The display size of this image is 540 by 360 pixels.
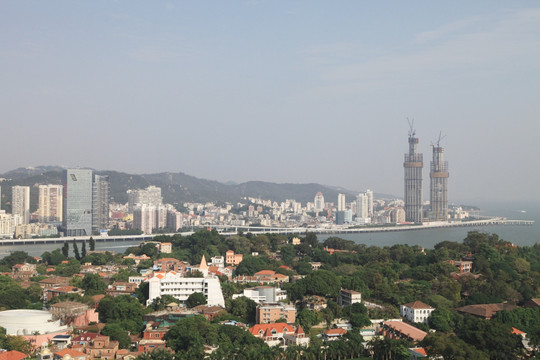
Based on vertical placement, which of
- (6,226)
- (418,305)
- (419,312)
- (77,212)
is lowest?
(419,312)

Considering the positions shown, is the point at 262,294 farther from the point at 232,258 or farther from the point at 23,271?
the point at 23,271

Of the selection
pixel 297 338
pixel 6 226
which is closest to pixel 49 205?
pixel 6 226

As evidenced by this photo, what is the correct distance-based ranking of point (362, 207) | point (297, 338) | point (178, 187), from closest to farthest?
point (297, 338) < point (362, 207) < point (178, 187)

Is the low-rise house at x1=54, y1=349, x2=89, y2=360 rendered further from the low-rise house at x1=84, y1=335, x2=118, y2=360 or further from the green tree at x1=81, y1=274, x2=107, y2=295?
the green tree at x1=81, y1=274, x2=107, y2=295

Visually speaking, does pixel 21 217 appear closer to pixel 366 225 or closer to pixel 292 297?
pixel 366 225

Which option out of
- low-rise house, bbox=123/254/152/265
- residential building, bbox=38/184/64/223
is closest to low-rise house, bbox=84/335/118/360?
low-rise house, bbox=123/254/152/265

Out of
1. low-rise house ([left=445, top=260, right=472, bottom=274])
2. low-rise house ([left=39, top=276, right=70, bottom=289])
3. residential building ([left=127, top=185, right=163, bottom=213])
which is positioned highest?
residential building ([left=127, top=185, right=163, bottom=213])

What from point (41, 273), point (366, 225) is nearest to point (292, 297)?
point (41, 273)
